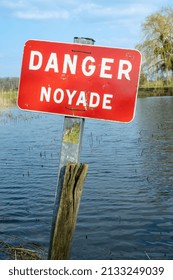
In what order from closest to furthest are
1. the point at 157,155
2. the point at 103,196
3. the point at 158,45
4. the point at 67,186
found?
the point at 67,186, the point at 103,196, the point at 157,155, the point at 158,45

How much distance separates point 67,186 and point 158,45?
4907 centimetres

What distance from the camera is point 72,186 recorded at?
3.42 metres

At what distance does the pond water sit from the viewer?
705cm

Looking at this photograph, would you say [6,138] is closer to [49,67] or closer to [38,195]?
[38,195]

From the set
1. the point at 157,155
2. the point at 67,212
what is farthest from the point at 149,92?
the point at 67,212

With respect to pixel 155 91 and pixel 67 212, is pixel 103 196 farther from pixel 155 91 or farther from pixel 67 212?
pixel 155 91

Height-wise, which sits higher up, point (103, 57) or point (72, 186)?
point (103, 57)

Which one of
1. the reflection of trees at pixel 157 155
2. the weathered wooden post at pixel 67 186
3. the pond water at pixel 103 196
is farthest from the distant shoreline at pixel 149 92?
the weathered wooden post at pixel 67 186

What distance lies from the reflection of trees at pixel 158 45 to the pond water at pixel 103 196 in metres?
31.5

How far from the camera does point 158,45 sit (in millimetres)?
50031

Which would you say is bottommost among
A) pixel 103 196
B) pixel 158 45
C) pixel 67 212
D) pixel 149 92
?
pixel 103 196

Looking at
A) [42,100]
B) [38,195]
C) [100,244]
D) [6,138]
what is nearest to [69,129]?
[42,100]

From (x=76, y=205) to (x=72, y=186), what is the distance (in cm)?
18

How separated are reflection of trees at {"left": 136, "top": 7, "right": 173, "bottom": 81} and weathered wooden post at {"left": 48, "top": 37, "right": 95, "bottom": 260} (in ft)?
154
